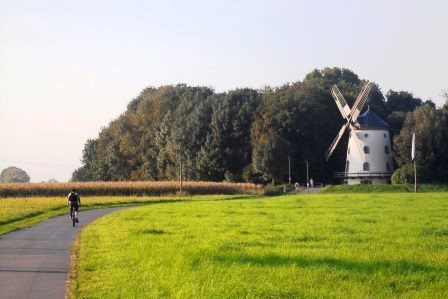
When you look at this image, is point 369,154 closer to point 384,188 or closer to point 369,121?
point 369,121

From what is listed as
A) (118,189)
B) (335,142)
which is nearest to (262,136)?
(335,142)

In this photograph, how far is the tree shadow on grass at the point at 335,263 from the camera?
13836 mm

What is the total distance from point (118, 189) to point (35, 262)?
59.7m

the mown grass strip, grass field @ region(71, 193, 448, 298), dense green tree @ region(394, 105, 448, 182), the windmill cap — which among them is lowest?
grass field @ region(71, 193, 448, 298)

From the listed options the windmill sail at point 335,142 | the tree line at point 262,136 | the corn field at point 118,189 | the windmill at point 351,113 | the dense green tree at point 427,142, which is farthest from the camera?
the windmill sail at point 335,142

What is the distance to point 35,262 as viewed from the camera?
17078 mm

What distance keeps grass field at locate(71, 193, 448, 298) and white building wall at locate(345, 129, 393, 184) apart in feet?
225

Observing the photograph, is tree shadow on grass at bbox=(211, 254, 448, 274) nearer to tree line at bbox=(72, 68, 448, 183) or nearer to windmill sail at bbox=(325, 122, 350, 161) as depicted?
tree line at bbox=(72, 68, 448, 183)

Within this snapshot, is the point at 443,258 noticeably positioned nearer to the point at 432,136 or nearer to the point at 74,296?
the point at 74,296

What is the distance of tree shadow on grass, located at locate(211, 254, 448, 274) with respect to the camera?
13836 mm

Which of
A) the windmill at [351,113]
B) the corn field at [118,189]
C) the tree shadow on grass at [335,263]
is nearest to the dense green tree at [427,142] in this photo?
the windmill at [351,113]

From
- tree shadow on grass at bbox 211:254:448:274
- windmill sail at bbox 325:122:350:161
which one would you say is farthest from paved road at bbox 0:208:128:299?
windmill sail at bbox 325:122:350:161

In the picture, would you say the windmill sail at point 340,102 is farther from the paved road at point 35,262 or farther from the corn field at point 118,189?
the paved road at point 35,262

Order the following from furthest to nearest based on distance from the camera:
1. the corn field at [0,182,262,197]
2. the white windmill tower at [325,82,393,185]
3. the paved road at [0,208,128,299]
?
1. the white windmill tower at [325,82,393,185]
2. the corn field at [0,182,262,197]
3. the paved road at [0,208,128,299]
